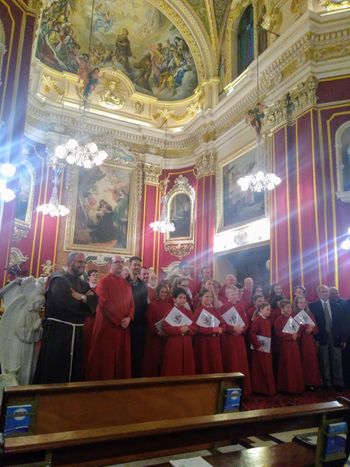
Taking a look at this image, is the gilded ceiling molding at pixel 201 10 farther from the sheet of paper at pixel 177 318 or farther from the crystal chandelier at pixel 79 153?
the sheet of paper at pixel 177 318

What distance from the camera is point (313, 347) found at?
5383 millimetres

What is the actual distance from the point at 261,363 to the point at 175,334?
137 cm

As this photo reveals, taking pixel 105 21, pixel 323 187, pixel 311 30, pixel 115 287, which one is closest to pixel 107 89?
pixel 105 21

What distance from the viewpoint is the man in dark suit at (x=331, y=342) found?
18.3ft

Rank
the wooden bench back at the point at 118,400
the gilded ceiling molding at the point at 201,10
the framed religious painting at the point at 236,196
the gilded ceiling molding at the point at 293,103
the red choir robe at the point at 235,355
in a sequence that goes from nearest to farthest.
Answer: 1. the wooden bench back at the point at 118,400
2. the red choir robe at the point at 235,355
3. the gilded ceiling molding at the point at 293,103
4. the framed religious painting at the point at 236,196
5. the gilded ceiling molding at the point at 201,10

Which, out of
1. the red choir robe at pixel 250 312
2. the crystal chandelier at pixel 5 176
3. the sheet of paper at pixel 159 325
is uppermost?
the crystal chandelier at pixel 5 176

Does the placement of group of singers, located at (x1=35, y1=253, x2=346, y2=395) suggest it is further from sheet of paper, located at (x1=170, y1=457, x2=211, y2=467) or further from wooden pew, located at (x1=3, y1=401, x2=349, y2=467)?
sheet of paper, located at (x1=170, y1=457, x2=211, y2=467)

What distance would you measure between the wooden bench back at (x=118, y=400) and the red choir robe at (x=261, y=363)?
5.59ft

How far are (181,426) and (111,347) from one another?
271 centimetres

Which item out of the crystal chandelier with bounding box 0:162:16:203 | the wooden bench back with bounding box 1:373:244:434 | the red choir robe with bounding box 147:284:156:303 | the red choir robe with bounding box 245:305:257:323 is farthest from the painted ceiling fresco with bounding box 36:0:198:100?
the wooden bench back with bounding box 1:373:244:434

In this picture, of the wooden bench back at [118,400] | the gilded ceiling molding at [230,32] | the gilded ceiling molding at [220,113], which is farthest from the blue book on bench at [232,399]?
the gilded ceiling molding at [230,32]

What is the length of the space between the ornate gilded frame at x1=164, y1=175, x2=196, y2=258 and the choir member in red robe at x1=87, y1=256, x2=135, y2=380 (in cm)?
847

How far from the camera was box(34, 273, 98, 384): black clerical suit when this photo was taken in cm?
409

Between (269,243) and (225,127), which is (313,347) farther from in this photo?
(225,127)
